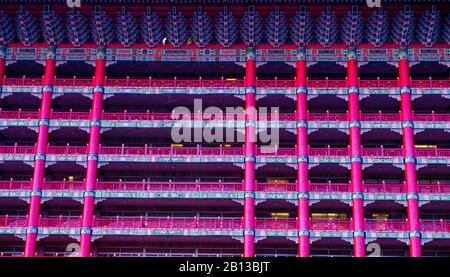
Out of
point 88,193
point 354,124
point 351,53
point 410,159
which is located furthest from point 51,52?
point 410,159

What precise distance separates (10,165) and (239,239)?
1667 cm

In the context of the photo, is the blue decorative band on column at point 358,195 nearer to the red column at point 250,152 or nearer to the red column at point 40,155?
the red column at point 250,152

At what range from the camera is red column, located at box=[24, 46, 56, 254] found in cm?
3950

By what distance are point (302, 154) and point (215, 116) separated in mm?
6587

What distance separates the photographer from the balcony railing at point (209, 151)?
4194 cm

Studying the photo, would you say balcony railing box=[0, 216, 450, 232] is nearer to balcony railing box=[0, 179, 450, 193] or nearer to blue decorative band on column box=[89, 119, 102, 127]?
balcony railing box=[0, 179, 450, 193]

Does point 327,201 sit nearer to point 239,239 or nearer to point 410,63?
point 239,239

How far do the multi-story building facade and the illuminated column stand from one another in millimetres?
130

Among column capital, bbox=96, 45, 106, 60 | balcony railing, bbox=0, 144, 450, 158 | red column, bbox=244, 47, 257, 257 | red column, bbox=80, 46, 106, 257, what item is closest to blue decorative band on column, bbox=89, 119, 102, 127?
red column, bbox=80, 46, 106, 257

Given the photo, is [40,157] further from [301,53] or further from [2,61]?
[301,53]

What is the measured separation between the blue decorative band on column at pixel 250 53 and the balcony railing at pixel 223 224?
11233 millimetres
